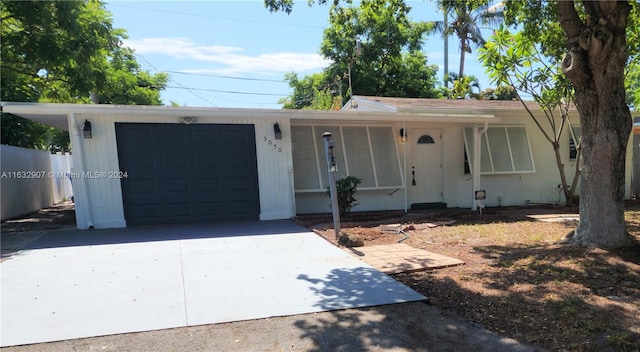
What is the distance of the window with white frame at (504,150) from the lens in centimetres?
1002

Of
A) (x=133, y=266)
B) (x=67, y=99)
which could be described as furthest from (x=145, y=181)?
(x=67, y=99)

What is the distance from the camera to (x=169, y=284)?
4.24 metres

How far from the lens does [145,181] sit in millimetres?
7797

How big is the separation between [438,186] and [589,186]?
511 centimetres

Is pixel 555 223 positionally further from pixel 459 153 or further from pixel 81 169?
pixel 81 169

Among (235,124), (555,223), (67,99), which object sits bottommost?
(555,223)

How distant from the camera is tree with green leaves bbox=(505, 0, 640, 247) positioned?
4.68m

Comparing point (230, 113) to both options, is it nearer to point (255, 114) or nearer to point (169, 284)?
point (255, 114)

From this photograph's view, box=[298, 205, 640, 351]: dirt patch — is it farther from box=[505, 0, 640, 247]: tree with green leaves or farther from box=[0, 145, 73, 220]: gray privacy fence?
box=[0, 145, 73, 220]: gray privacy fence

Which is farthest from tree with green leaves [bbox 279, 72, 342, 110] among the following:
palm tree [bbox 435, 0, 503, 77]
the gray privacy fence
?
the gray privacy fence

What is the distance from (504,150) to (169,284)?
29.9ft

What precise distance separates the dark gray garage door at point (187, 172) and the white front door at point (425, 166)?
4.07 m

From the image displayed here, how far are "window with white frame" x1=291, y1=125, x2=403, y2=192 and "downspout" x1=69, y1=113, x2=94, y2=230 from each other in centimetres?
427

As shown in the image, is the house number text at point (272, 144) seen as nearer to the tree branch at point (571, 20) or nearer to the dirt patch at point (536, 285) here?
→ the dirt patch at point (536, 285)
